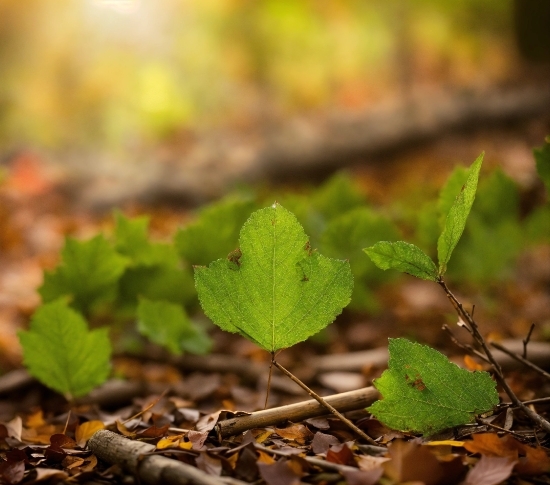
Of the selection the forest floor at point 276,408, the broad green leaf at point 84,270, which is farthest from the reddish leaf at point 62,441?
the broad green leaf at point 84,270

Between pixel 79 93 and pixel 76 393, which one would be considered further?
pixel 79 93

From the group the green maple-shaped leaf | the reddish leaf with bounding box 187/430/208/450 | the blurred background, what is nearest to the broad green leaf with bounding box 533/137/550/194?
the green maple-shaped leaf

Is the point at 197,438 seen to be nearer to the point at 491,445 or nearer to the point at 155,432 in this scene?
the point at 155,432

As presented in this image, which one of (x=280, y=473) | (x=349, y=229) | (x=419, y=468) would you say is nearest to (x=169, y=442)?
(x=280, y=473)

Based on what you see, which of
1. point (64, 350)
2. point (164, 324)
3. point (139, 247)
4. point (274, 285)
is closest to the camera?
point (274, 285)

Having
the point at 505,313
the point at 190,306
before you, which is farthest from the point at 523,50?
the point at 190,306

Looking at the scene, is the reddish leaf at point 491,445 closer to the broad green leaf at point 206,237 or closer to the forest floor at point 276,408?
the forest floor at point 276,408

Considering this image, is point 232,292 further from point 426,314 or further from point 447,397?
point 426,314
